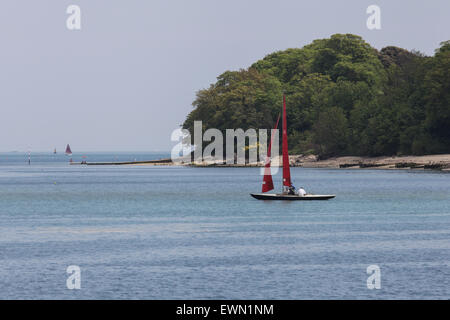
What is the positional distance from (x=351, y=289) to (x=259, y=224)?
30907 mm

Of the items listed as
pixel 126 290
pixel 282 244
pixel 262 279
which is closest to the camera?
pixel 126 290

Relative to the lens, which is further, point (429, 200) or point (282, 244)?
point (429, 200)

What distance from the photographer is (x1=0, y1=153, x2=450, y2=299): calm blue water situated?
3744 centimetres

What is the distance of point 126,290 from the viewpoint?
37.0 meters

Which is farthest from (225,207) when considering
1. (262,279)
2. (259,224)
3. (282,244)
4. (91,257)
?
(262,279)

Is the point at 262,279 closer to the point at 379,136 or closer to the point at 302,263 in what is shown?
the point at 302,263

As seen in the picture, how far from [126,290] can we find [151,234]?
23182 mm

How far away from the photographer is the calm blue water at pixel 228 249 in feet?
123

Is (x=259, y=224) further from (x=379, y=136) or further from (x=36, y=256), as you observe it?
(x=379, y=136)

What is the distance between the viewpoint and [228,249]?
5122 cm
